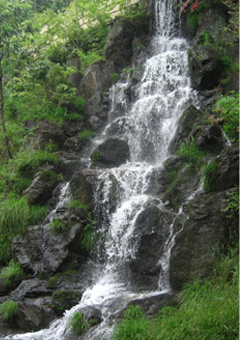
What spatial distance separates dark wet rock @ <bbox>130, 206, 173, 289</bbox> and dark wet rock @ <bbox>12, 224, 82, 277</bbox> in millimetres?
1602

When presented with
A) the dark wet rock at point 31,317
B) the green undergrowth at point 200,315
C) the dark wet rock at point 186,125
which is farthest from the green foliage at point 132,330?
the dark wet rock at point 186,125

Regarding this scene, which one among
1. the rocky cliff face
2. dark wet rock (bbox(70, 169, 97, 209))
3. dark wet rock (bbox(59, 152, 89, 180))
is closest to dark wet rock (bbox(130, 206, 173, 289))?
the rocky cliff face

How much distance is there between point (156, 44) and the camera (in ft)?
47.8

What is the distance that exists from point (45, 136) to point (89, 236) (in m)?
5.07

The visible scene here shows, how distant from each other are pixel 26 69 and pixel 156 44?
575 centimetres

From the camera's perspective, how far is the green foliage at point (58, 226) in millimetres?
7801

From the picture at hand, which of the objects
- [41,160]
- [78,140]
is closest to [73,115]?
[78,140]

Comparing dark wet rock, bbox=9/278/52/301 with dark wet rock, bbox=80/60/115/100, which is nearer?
dark wet rock, bbox=9/278/52/301

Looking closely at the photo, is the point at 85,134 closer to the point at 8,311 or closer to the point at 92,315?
the point at 8,311

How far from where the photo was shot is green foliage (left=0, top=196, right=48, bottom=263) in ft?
28.1

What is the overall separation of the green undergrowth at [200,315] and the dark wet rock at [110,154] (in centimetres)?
546

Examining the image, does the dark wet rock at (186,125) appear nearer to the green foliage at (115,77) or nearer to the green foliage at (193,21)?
the green foliage at (115,77)

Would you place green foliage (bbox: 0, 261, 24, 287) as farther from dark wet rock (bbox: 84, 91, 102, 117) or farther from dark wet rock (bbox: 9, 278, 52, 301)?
dark wet rock (bbox: 84, 91, 102, 117)

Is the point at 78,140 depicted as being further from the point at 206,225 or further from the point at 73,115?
the point at 206,225
